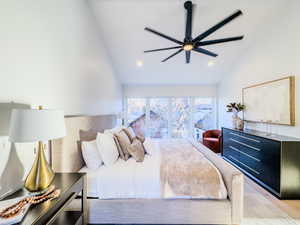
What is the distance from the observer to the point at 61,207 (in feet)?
3.77

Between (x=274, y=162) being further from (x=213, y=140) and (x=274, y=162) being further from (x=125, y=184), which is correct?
(x=125, y=184)

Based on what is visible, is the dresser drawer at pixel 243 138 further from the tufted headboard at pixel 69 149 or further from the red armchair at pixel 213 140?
the tufted headboard at pixel 69 149

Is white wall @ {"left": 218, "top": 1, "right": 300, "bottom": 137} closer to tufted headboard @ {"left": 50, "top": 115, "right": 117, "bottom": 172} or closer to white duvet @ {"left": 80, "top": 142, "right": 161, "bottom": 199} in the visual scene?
white duvet @ {"left": 80, "top": 142, "right": 161, "bottom": 199}

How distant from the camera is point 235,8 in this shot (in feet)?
9.13

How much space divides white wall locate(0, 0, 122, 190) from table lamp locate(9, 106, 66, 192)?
27 cm

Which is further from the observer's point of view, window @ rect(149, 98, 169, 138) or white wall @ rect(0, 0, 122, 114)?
window @ rect(149, 98, 169, 138)

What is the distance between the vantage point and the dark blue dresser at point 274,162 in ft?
7.68

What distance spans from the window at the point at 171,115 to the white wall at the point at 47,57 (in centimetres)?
296

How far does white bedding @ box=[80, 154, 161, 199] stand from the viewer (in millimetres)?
1712

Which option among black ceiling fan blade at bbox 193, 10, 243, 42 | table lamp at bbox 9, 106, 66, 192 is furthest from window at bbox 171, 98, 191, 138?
table lamp at bbox 9, 106, 66, 192

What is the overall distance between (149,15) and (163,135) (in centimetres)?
414

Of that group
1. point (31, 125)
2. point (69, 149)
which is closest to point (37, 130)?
point (31, 125)

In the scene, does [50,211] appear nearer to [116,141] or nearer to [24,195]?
[24,195]

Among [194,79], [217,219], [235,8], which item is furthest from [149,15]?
[217,219]
